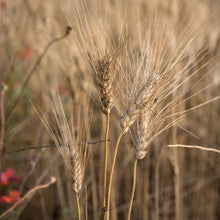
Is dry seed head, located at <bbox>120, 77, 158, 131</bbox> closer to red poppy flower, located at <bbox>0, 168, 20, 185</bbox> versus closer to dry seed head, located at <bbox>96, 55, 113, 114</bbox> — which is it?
dry seed head, located at <bbox>96, 55, 113, 114</bbox>

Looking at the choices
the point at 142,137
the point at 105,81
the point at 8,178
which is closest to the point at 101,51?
the point at 105,81

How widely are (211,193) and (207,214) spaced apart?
4.7 inches

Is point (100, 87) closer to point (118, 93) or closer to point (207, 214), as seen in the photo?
point (118, 93)

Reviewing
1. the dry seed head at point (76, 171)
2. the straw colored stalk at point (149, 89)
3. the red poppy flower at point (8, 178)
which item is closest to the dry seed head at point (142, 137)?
the straw colored stalk at point (149, 89)

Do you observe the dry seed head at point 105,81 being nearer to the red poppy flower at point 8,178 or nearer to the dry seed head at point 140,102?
the dry seed head at point 140,102

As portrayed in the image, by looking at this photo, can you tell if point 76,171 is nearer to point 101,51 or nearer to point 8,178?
point 101,51

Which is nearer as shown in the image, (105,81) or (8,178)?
(105,81)

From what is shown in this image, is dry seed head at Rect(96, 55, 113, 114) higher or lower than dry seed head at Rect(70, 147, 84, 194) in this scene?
higher

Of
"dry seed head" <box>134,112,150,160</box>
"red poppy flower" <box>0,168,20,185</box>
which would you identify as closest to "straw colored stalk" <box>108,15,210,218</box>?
"dry seed head" <box>134,112,150,160</box>

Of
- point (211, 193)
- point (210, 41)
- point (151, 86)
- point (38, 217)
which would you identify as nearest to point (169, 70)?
point (151, 86)

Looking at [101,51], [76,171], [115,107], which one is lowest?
[76,171]

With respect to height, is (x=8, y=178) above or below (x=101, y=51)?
below

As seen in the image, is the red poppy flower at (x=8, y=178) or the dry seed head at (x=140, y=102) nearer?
the dry seed head at (x=140, y=102)

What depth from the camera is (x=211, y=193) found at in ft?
5.21
